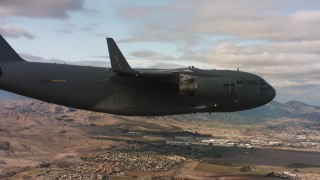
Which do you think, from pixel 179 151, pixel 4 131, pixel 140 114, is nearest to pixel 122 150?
pixel 179 151

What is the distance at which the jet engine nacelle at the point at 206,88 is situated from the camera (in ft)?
73.8

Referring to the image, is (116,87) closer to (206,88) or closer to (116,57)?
(116,57)

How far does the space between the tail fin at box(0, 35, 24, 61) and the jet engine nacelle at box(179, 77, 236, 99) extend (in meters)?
10.8

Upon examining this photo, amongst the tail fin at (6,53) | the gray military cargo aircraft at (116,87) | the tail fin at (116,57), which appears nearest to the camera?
the tail fin at (116,57)

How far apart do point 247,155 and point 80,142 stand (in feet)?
177

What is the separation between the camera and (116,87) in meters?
23.1

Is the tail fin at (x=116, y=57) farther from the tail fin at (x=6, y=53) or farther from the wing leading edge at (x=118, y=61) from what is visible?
the tail fin at (x=6, y=53)

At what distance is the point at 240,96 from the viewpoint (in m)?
24.5

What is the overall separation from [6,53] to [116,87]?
734 cm

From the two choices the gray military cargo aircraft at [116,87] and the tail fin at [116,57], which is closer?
the tail fin at [116,57]

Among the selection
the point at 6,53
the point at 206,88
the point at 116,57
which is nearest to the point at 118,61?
the point at 116,57

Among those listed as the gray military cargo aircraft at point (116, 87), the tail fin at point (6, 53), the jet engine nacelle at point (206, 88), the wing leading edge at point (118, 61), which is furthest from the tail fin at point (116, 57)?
the tail fin at point (6, 53)

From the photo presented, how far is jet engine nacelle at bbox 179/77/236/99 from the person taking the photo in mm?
22484

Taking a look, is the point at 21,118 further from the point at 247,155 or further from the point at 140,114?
the point at 140,114
